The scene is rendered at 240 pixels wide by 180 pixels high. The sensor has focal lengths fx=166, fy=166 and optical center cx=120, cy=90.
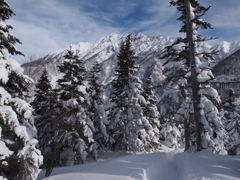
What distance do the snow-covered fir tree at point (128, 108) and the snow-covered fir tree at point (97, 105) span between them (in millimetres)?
1122

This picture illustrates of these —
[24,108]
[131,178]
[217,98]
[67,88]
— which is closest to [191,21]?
[217,98]

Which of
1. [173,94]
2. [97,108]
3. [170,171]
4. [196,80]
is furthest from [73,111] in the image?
[196,80]

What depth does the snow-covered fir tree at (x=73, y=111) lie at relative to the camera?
49.2 feet

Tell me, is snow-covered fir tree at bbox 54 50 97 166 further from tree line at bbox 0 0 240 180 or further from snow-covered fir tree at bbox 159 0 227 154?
snow-covered fir tree at bbox 159 0 227 154

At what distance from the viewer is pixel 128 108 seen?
17.7 metres

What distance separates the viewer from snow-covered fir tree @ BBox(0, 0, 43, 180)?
577 cm

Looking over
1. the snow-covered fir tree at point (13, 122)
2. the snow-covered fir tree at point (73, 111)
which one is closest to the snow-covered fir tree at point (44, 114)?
the snow-covered fir tree at point (73, 111)

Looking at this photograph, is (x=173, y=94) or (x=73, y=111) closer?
(x=173, y=94)

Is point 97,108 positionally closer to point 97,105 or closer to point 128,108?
point 97,105

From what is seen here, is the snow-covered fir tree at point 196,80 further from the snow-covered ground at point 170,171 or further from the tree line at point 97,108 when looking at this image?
the snow-covered ground at point 170,171

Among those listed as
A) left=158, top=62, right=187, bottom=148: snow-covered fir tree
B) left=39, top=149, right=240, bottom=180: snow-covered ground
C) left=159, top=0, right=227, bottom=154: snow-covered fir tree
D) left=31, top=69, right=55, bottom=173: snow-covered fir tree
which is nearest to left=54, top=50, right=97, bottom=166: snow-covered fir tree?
left=31, top=69, right=55, bottom=173: snow-covered fir tree

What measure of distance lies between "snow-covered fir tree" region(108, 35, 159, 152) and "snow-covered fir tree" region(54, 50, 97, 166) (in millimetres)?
3607

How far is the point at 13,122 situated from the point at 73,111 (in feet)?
30.7

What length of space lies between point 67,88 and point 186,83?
10.4 meters
